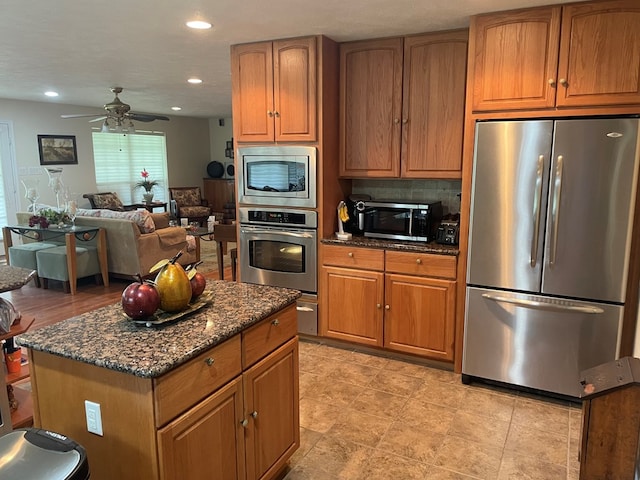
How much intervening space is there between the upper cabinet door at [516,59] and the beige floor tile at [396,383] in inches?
72.6

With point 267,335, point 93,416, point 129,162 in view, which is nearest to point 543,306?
point 267,335

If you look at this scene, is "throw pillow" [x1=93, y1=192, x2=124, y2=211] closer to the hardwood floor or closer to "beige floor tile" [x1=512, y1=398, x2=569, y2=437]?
the hardwood floor

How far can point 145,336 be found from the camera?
166 centimetres

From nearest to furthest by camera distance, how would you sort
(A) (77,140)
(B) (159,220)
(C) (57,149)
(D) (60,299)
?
(D) (60,299) < (B) (159,220) < (C) (57,149) < (A) (77,140)

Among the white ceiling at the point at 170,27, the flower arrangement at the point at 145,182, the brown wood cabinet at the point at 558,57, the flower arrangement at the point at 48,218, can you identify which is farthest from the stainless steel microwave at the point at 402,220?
the flower arrangement at the point at 145,182

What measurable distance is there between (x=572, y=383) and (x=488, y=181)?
132 cm

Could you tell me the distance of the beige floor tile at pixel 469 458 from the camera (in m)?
2.34

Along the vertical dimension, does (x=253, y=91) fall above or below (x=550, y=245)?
above

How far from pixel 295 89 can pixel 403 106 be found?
2.63 feet

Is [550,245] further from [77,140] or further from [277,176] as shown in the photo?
[77,140]

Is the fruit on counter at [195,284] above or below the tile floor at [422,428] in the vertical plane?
above

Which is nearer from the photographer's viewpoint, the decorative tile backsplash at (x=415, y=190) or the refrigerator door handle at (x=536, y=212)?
the refrigerator door handle at (x=536, y=212)

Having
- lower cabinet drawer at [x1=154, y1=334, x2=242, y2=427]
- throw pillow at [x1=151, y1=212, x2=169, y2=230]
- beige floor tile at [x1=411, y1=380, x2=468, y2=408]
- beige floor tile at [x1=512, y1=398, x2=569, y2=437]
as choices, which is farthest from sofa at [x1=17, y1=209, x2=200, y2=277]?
beige floor tile at [x1=512, y1=398, x2=569, y2=437]

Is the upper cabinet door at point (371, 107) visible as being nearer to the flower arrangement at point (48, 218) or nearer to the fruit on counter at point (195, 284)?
the fruit on counter at point (195, 284)
